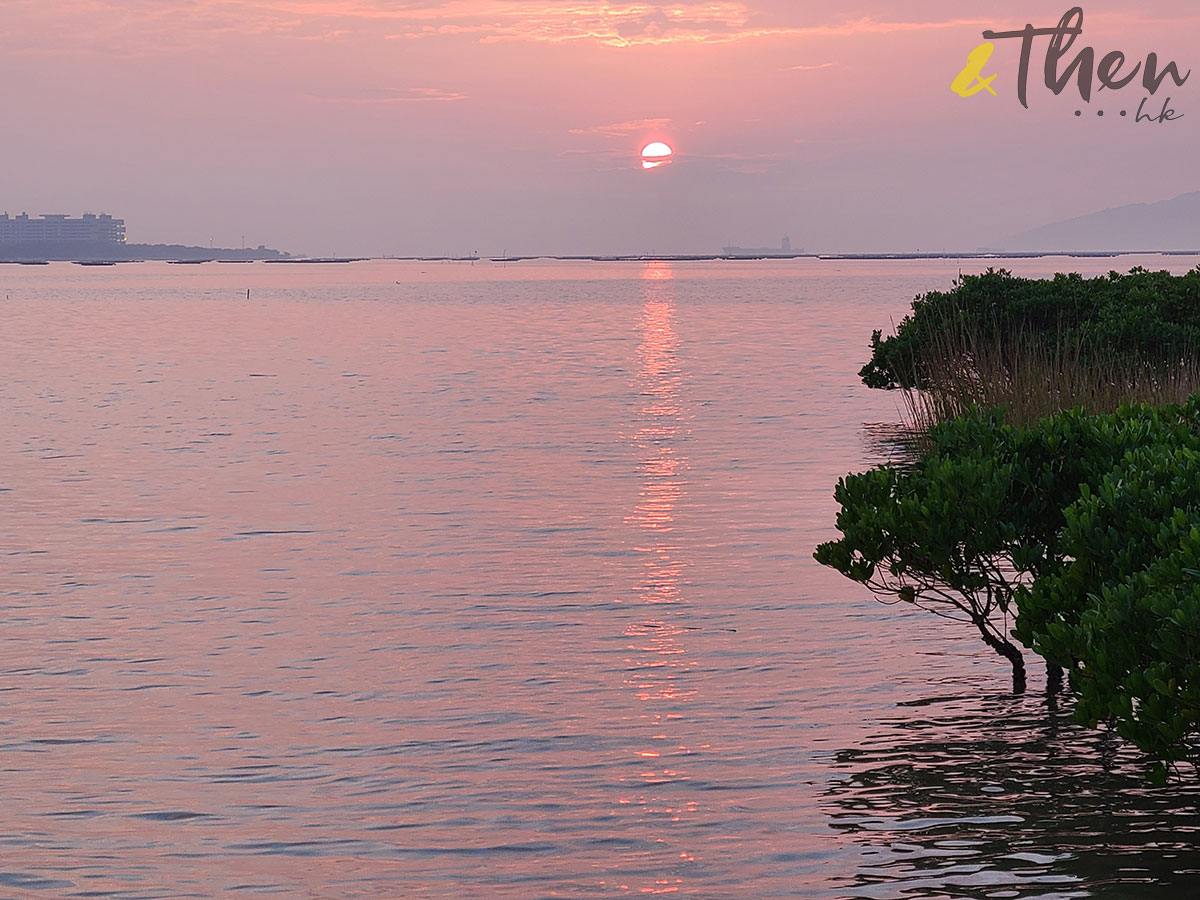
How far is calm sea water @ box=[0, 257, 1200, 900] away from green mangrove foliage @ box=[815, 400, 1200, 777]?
121 centimetres

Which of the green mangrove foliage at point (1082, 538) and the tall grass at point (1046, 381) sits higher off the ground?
the tall grass at point (1046, 381)

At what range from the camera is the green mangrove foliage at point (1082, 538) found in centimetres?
785

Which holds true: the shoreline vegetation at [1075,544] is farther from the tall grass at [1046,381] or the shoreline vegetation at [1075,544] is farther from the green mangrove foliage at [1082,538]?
the tall grass at [1046,381]

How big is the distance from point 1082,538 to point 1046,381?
47.6 feet

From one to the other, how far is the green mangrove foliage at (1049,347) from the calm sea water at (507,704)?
318 centimetres

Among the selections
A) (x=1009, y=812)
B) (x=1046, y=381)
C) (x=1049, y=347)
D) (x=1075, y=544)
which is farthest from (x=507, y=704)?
(x=1049, y=347)

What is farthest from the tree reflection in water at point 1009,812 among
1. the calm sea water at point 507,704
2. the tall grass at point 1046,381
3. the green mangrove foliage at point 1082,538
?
the tall grass at point 1046,381

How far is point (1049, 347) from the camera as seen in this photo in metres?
31.1

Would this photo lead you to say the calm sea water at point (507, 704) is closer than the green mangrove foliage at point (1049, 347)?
Yes

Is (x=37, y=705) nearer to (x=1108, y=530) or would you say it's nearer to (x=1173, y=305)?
(x=1108, y=530)

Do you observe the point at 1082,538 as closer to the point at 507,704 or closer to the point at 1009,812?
the point at 1009,812

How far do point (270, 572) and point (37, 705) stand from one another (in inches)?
227

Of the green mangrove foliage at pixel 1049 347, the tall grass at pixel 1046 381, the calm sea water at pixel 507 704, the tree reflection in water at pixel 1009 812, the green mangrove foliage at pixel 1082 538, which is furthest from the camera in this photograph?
the green mangrove foliage at pixel 1049 347

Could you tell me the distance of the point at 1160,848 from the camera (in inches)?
360
